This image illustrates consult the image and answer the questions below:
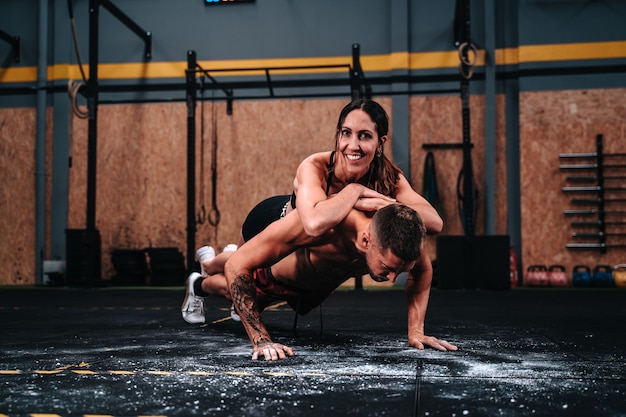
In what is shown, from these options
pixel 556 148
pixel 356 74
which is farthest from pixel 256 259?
pixel 556 148

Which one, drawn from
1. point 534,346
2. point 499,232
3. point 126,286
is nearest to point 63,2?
point 126,286

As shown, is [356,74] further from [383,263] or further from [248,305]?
[383,263]

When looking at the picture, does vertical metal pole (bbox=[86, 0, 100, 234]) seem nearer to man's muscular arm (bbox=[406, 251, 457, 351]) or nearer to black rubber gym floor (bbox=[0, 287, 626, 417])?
black rubber gym floor (bbox=[0, 287, 626, 417])

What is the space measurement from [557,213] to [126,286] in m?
5.42

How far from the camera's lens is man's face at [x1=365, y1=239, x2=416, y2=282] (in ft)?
6.94

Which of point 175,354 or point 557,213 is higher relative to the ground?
point 557,213

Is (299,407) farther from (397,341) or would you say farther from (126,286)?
(126,286)

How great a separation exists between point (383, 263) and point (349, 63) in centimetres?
619

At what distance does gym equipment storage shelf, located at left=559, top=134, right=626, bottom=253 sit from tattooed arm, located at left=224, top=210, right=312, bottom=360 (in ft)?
19.9

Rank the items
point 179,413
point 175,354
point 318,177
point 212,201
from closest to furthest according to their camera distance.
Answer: point 179,413
point 175,354
point 318,177
point 212,201

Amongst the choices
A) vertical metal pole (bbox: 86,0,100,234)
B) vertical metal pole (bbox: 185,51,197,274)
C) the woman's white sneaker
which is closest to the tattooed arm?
the woman's white sneaker

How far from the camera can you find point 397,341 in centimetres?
275

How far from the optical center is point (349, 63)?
797 cm

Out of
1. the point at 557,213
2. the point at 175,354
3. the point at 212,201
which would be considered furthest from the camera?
the point at 212,201
